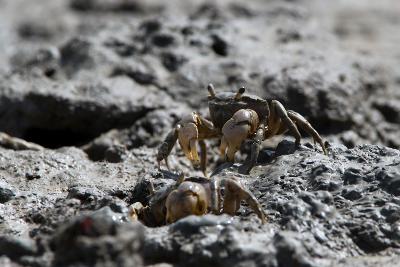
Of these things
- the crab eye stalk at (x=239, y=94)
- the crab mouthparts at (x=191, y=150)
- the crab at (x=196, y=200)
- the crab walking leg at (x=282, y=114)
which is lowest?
the crab mouthparts at (x=191, y=150)

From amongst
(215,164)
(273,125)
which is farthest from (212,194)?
(215,164)

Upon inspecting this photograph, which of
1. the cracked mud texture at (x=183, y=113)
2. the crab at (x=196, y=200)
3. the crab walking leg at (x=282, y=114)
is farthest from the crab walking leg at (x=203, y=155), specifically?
the crab at (x=196, y=200)

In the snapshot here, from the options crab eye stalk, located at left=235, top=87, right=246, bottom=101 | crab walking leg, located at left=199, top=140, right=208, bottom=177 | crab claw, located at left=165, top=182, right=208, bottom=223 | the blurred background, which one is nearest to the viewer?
crab claw, located at left=165, top=182, right=208, bottom=223

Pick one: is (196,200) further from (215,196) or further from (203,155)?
(203,155)

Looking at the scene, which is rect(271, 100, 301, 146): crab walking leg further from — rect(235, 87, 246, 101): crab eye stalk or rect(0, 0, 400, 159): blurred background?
rect(0, 0, 400, 159): blurred background

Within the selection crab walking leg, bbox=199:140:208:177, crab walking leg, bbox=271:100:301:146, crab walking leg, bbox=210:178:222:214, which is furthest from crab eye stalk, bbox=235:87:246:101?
crab walking leg, bbox=210:178:222:214

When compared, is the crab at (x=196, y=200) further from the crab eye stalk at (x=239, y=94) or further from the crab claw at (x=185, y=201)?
the crab eye stalk at (x=239, y=94)

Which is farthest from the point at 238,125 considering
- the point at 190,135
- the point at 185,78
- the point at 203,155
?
the point at 185,78
